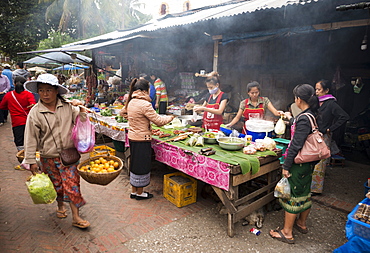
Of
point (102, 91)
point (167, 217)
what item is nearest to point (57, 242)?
point (167, 217)

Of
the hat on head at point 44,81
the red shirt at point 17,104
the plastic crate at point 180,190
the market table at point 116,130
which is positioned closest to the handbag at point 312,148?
the plastic crate at point 180,190

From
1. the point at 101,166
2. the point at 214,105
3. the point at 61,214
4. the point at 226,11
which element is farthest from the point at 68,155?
the point at 226,11

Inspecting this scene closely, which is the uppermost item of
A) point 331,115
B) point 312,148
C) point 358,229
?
point 331,115

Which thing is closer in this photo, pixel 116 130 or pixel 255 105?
pixel 255 105

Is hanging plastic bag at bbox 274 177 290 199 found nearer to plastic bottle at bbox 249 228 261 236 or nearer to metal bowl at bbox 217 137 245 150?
plastic bottle at bbox 249 228 261 236

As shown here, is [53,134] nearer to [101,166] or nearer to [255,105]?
[101,166]

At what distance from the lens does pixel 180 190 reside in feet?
13.8

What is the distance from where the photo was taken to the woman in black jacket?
3094mm

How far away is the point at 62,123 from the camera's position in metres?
3.34

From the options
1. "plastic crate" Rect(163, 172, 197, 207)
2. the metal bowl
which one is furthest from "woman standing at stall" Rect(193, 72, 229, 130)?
"plastic crate" Rect(163, 172, 197, 207)

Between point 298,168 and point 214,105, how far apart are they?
7.08ft

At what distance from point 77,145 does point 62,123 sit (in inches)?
14.1

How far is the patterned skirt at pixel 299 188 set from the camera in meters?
3.21

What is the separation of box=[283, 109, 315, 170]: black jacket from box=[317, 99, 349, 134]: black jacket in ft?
5.37
